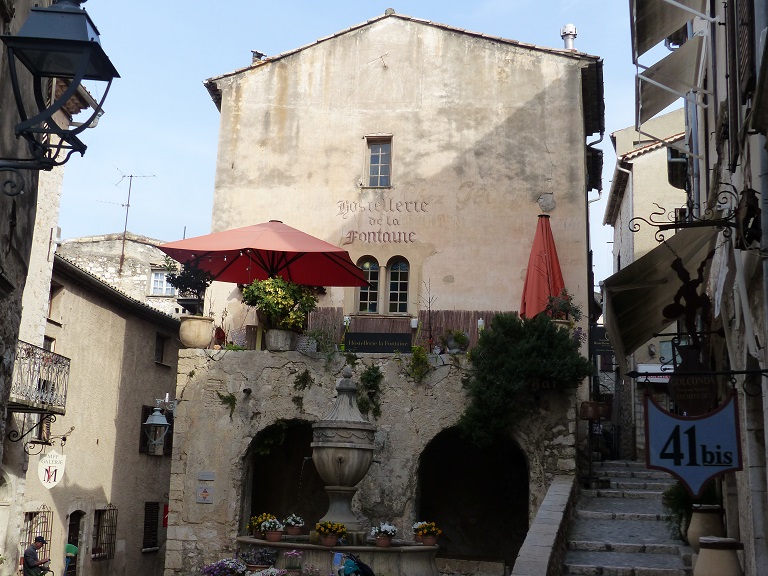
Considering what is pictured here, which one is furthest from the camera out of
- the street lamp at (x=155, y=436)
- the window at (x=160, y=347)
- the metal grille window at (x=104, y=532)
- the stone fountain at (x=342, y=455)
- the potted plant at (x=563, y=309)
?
the window at (x=160, y=347)

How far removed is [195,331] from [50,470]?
4583mm

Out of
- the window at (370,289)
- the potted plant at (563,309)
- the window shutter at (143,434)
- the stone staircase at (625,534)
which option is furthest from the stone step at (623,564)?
the window shutter at (143,434)

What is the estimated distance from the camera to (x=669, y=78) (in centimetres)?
1196

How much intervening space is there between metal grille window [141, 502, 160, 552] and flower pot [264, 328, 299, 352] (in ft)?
32.1

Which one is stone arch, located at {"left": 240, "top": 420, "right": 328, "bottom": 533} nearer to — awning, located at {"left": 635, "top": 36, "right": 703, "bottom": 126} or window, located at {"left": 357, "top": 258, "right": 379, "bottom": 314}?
window, located at {"left": 357, "top": 258, "right": 379, "bottom": 314}

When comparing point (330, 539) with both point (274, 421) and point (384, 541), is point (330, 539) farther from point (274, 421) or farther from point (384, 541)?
point (274, 421)

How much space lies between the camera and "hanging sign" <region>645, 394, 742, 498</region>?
6328mm

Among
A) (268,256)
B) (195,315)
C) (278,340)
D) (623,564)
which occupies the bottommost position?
(623,564)

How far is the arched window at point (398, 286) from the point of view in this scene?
18.3 meters

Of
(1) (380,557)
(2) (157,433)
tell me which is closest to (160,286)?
(2) (157,433)

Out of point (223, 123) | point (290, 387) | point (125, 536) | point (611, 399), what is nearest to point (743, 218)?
point (290, 387)

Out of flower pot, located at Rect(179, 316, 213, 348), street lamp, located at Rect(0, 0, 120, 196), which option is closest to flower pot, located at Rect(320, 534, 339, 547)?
flower pot, located at Rect(179, 316, 213, 348)

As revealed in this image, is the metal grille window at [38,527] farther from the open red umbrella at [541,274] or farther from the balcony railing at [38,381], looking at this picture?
the open red umbrella at [541,274]

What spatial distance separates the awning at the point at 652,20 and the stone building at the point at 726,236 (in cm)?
1
